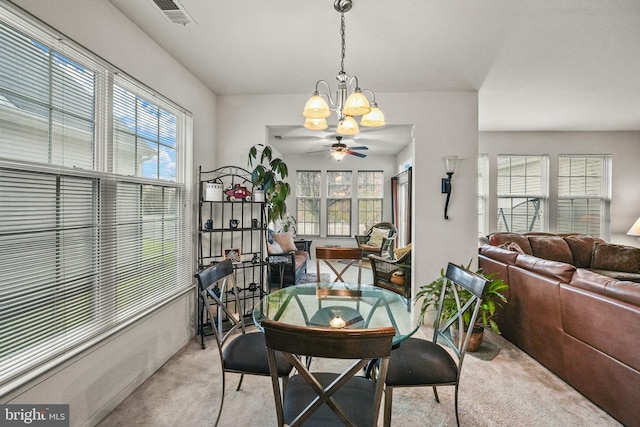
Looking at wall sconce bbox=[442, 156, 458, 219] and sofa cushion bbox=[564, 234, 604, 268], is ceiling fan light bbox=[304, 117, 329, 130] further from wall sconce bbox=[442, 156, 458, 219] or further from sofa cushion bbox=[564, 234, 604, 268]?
sofa cushion bbox=[564, 234, 604, 268]

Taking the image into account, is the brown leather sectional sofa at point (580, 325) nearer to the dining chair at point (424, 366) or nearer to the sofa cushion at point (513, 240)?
the dining chair at point (424, 366)

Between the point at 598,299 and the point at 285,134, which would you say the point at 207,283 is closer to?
the point at 598,299

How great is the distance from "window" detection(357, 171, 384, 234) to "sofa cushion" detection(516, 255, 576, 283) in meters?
4.41

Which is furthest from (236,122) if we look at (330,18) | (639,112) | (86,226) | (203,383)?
(639,112)

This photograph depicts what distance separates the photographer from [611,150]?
5.12 meters

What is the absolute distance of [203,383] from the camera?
2152 mm

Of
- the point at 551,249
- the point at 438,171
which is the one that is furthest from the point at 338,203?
the point at 551,249

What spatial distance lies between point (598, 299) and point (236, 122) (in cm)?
367

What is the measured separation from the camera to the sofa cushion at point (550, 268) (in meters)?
2.23

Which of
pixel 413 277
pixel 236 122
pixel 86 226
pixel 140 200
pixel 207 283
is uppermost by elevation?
pixel 236 122

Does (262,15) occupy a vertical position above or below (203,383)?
above

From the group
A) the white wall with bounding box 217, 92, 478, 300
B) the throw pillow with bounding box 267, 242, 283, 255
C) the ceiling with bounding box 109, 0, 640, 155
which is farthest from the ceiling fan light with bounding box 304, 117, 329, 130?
the throw pillow with bounding box 267, 242, 283, 255

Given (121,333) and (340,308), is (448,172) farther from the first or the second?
(121,333)

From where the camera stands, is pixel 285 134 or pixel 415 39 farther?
pixel 285 134
